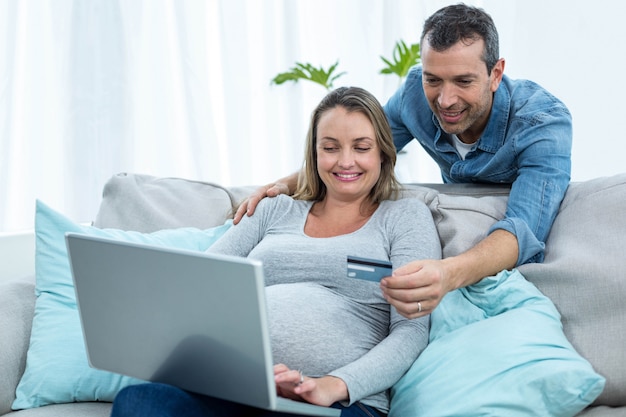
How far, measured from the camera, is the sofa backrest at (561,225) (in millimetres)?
1503

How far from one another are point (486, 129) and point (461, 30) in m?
0.28

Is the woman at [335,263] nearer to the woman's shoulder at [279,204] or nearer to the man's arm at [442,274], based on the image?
the woman's shoulder at [279,204]

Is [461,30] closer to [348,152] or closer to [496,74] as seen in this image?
[496,74]

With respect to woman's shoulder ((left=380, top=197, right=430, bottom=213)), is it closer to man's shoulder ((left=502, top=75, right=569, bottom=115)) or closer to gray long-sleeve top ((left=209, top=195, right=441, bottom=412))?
gray long-sleeve top ((left=209, top=195, right=441, bottom=412))

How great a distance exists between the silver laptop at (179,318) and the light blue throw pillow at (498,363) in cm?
27

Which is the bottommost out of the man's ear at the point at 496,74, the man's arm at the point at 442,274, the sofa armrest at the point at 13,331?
the sofa armrest at the point at 13,331

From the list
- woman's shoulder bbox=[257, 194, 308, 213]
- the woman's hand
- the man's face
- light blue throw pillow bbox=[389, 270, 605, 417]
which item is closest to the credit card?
the woman's hand

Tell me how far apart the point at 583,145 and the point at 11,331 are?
270 cm

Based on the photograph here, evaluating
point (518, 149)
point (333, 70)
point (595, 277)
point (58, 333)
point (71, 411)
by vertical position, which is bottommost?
point (71, 411)

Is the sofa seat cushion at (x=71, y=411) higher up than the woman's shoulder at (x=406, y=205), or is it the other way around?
the woman's shoulder at (x=406, y=205)

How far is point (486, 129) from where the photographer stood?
77.6 inches

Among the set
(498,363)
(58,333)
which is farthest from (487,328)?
(58,333)

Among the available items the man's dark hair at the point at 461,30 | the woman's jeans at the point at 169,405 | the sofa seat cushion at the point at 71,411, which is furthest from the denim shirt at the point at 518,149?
the sofa seat cushion at the point at 71,411

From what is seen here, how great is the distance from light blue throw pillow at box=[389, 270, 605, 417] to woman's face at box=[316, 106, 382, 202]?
36 cm
